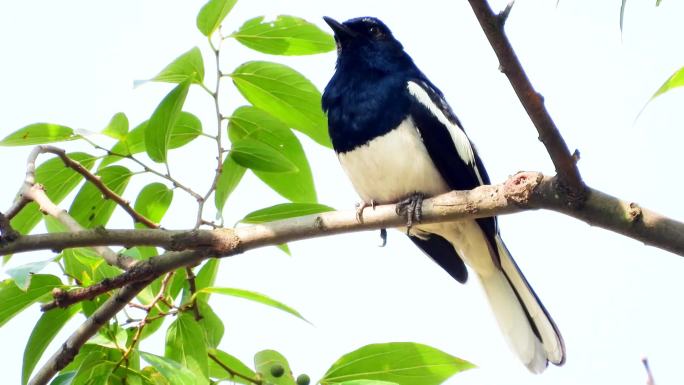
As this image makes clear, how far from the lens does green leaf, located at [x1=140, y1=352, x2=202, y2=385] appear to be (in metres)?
2.15

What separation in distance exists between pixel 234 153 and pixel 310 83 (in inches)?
14.4

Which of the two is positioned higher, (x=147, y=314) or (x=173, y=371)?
(x=147, y=314)

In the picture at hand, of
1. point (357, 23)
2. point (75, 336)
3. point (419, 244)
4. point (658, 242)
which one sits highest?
point (357, 23)

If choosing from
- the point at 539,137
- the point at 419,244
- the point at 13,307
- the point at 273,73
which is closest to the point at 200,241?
the point at 13,307

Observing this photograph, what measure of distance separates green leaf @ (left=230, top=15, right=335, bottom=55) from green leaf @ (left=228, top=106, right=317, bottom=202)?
0.22m

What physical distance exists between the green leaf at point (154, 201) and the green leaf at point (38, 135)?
32 centimetres

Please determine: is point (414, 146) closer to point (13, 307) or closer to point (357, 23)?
point (357, 23)

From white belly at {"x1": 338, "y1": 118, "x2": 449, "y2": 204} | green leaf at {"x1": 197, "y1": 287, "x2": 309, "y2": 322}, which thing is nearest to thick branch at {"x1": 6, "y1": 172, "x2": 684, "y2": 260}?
green leaf at {"x1": 197, "y1": 287, "x2": 309, "y2": 322}

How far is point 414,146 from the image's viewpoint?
3.52 metres

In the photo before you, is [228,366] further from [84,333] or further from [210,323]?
[84,333]

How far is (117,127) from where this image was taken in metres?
2.76

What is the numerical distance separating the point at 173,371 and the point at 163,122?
2.65 feet

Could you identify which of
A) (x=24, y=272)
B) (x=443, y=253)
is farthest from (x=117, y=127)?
(x=443, y=253)

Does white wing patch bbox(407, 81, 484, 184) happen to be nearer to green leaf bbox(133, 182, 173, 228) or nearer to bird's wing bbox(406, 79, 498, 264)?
bird's wing bbox(406, 79, 498, 264)
